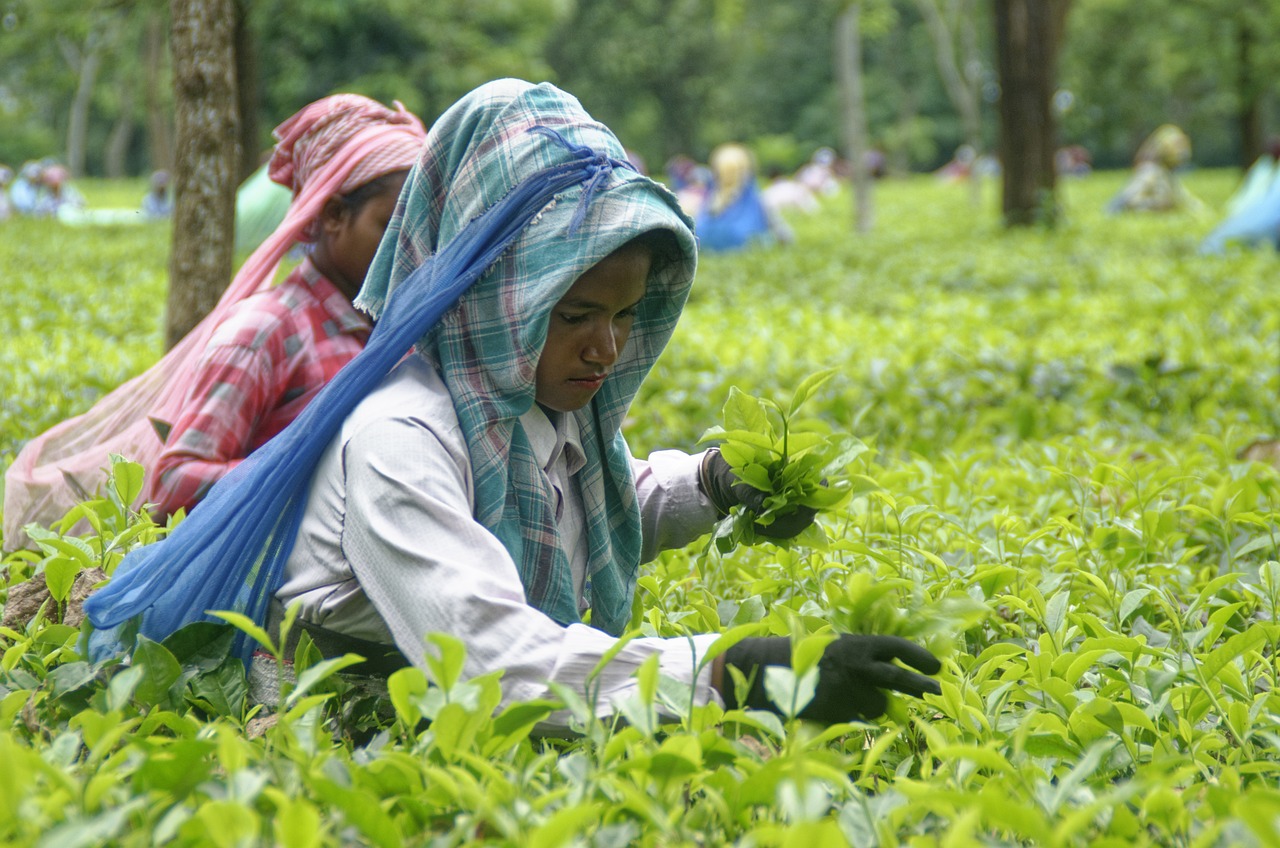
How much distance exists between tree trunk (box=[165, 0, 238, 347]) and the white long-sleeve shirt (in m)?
2.24

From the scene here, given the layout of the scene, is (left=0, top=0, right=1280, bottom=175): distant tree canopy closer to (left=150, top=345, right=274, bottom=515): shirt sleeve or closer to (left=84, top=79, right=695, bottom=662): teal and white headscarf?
(left=150, top=345, right=274, bottom=515): shirt sleeve

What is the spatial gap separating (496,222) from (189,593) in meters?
0.63

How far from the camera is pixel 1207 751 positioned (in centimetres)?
166

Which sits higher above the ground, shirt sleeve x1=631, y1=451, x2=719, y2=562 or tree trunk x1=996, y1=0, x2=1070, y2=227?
shirt sleeve x1=631, y1=451, x2=719, y2=562

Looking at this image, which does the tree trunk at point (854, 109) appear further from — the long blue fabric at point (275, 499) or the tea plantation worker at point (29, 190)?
the tea plantation worker at point (29, 190)

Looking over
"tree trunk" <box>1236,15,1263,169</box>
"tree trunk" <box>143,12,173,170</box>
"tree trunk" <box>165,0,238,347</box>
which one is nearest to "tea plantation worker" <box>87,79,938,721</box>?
"tree trunk" <box>165,0,238,347</box>

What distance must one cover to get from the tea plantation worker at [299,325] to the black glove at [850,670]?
1284 mm

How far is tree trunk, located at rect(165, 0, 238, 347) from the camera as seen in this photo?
3.63 meters

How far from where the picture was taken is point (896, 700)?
151cm

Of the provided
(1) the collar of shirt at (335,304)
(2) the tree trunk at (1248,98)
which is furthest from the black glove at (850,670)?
(2) the tree trunk at (1248,98)

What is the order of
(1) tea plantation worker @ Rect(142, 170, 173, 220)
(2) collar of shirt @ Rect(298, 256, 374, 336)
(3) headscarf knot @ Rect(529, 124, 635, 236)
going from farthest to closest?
(1) tea plantation worker @ Rect(142, 170, 173, 220) → (2) collar of shirt @ Rect(298, 256, 374, 336) → (3) headscarf knot @ Rect(529, 124, 635, 236)

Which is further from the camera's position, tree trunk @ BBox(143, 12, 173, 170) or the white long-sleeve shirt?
tree trunk @ BBox(143, 12, 173, 170)

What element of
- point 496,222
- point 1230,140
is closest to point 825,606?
point 496,222

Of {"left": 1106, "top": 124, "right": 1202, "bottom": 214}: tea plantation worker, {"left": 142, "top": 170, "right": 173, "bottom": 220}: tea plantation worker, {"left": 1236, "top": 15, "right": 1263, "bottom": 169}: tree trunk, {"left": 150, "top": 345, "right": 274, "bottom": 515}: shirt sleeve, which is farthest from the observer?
{"left": 1236, "top": 15, "right": 1263, "bottom": 169}: tree trunk
